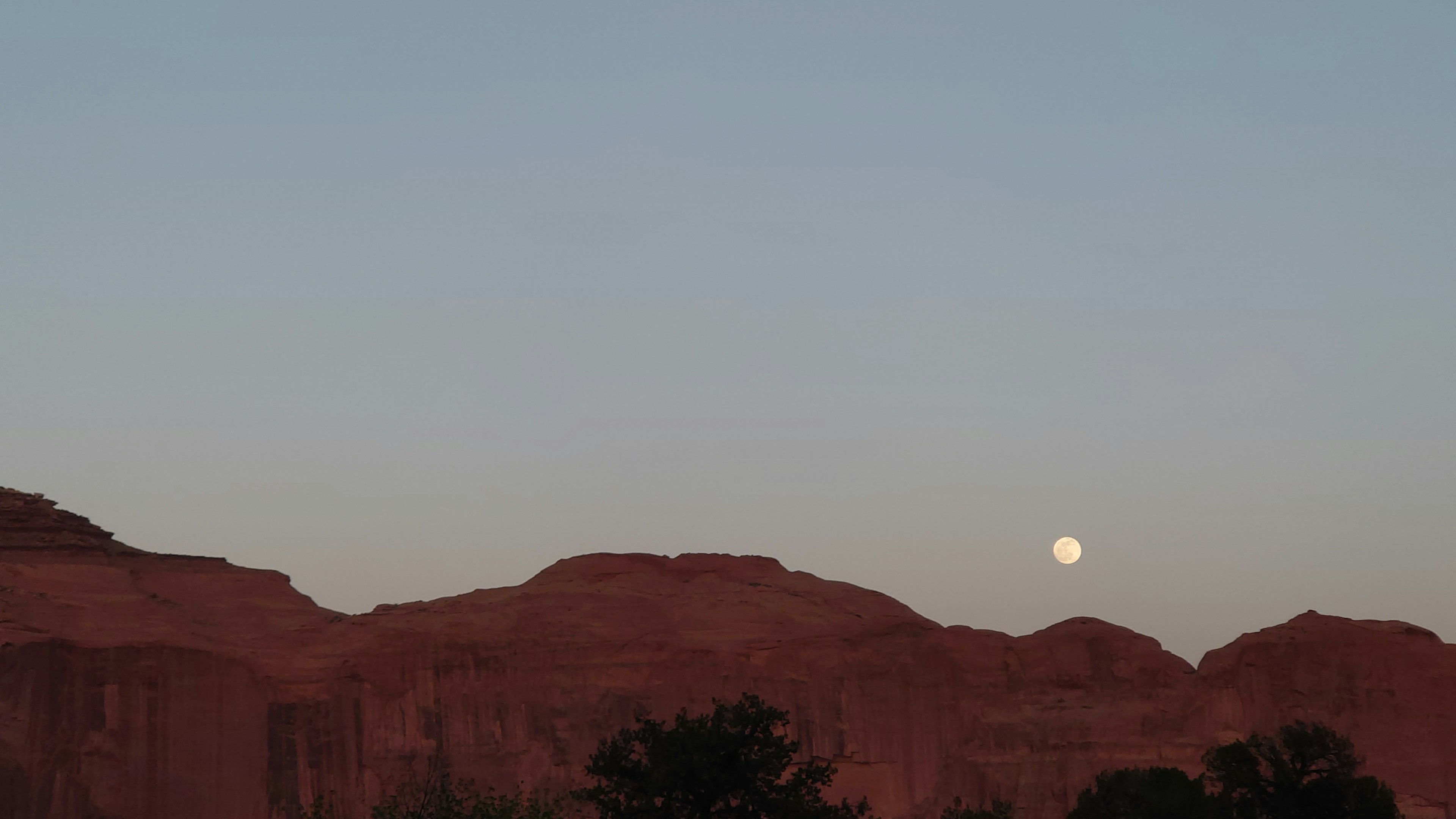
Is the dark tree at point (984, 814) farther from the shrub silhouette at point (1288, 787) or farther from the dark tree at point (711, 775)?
the dark tree at point (711, 775)

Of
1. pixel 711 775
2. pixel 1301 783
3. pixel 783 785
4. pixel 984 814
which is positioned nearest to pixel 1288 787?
pixel 1301 783

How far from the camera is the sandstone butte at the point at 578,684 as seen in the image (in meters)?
68.6

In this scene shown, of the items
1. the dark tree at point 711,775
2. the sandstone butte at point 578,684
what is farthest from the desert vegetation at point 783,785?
the sandstone butte at point 578,684

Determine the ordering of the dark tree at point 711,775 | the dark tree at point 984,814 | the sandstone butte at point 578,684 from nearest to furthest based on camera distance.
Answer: the dark tree at point 711,775
the dark tree at point 984,814
the sandstone butte at point 578,684

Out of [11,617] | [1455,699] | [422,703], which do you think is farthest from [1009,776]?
[11,617]

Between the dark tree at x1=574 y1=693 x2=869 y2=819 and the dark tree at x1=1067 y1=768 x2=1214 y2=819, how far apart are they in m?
17.6

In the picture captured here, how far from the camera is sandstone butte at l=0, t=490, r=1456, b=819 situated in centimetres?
6856

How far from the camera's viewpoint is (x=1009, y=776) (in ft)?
244

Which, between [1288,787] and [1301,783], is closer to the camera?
[1288,787]

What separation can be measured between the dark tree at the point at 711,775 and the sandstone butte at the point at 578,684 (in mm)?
39718

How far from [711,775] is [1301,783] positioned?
19.9 metres

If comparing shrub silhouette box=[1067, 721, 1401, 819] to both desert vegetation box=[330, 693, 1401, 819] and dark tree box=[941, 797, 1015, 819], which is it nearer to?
desert vegetation box=[330, 693, 1401, 819]

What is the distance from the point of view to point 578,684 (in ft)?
241

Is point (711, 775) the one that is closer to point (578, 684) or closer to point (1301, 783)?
point (1301, 783)
